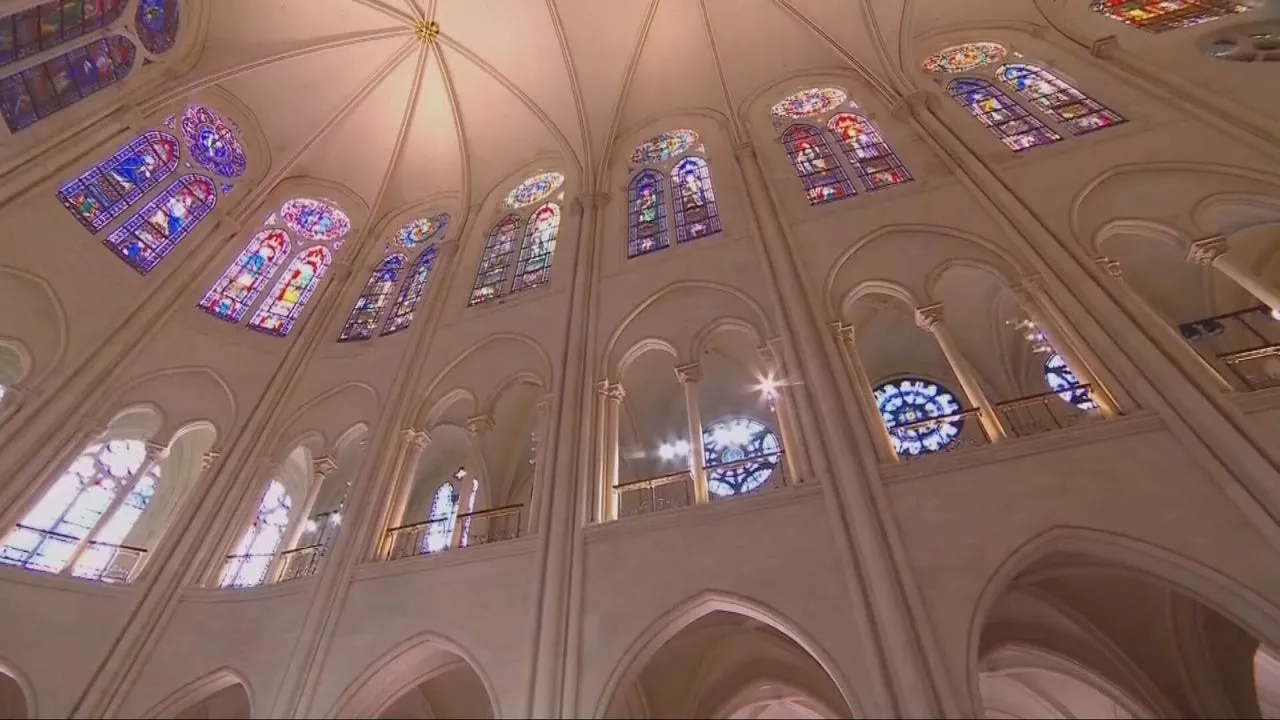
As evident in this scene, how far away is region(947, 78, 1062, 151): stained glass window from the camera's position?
32.0 ft

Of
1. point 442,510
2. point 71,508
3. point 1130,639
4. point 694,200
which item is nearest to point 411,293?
point 442,510

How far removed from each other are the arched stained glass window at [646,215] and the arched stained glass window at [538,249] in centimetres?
146

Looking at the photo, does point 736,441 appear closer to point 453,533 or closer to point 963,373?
point 963,373

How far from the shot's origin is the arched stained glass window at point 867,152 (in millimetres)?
10344

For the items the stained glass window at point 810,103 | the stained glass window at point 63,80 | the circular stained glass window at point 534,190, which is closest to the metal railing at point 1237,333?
the stained glass window at point 810,103

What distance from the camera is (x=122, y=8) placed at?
10.7m

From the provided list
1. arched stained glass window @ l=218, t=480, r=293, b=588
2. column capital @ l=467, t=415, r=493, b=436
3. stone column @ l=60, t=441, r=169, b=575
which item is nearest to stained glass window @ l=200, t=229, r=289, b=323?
stone column @ l=60, t=441, r=169, b=575

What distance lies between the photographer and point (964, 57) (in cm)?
1271

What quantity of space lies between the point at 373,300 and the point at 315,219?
312 cm

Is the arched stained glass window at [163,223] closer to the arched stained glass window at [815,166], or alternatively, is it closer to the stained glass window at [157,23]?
the stained glass window at [157,23]

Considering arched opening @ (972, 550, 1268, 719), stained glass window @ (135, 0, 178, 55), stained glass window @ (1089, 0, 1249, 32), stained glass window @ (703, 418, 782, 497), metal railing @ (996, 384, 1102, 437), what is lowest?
arched opening @ (972, 550, 1268, 719)

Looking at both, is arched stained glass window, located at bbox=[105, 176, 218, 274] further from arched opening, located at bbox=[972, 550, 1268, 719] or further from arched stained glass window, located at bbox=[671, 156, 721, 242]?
arched opening, located at bbox=[972, 550, 1268, 719]

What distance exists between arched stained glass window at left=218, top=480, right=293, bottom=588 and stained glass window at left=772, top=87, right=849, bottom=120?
37.5ft

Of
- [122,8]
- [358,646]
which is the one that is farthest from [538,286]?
[122,8]
